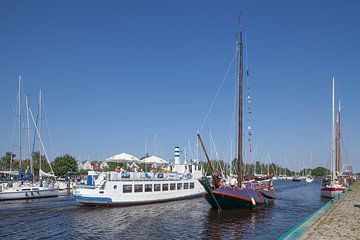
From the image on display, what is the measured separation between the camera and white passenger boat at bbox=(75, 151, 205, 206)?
40.6 meters

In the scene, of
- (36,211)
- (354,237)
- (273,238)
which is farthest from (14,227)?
(354,237)

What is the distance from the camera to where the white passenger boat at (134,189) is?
40.6 meters

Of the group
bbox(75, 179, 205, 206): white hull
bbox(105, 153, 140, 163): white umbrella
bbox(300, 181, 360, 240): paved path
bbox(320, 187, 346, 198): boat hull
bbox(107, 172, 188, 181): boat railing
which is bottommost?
bbox(320, 187, 346, 198): boat hull

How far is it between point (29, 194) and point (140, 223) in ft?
87.7

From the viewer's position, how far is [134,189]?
144 ft

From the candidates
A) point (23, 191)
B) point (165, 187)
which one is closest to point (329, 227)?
point (165, 187)

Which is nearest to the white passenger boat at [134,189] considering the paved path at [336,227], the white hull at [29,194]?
the white hull at [29,194]

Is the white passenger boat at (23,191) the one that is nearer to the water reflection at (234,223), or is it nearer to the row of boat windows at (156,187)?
the row of boat windows at (156,187)

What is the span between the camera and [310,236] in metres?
17.8

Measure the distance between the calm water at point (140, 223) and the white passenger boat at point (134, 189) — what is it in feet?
5.13

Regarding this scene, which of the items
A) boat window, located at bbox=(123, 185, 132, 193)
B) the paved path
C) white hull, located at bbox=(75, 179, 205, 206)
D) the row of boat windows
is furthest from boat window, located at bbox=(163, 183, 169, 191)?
the paved path

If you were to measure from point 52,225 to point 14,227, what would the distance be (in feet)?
9.16

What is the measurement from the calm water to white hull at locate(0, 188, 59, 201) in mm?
12443

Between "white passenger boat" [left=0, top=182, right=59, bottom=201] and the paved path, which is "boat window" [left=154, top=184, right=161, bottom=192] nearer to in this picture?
"white passenger boat" [left=0, top=182, right=59, bottom=201]
